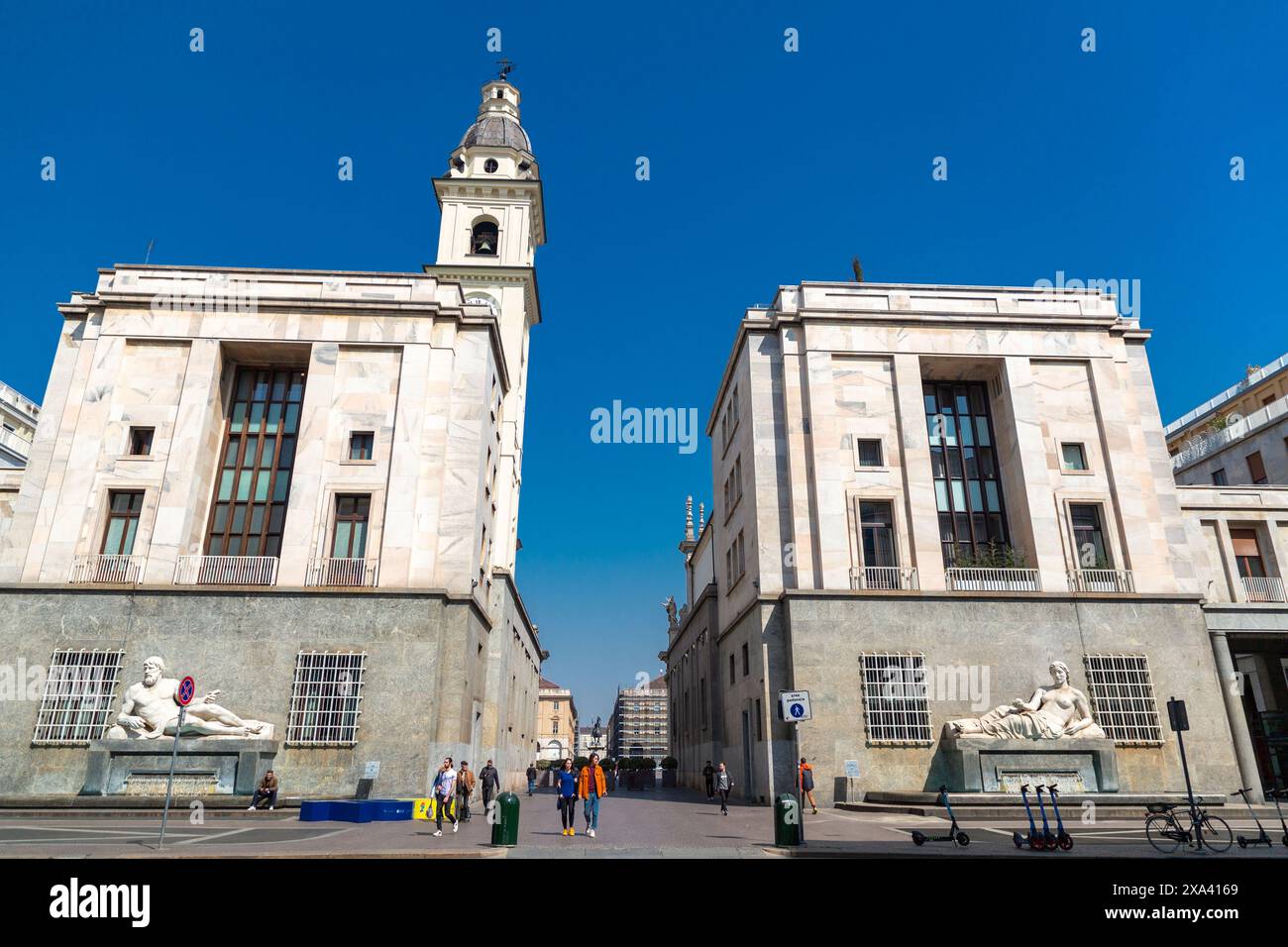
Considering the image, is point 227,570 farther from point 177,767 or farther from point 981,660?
point 981,660

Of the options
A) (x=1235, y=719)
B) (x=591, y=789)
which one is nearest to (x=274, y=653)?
(x=591, y=789)

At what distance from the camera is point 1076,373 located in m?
30.8

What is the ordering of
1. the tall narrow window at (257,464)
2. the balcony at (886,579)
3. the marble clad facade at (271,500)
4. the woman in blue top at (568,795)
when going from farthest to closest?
1. the tall narrow window at (257,464)
2. the balcony at (886,579)
3. the marble clad facade at (271,500)
4. the woman in blue top at (568,795)

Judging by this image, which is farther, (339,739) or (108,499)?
(108,499)

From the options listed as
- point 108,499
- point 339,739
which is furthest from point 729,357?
point 108,499

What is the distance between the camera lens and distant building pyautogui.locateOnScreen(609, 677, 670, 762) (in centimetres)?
16238

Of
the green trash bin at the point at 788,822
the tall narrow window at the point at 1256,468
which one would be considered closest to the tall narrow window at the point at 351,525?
the green trash bin at the point at 788,822

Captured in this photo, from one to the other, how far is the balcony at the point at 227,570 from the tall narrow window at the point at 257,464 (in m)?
1.12

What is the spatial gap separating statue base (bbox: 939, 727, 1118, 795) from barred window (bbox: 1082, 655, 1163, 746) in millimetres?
1912

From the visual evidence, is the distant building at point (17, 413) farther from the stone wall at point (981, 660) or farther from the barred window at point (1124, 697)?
the barred window at point (1124, 697)

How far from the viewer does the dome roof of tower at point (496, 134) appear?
165ft

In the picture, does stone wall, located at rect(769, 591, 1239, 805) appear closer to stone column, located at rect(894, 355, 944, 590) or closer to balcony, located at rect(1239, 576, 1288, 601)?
stone column, located at rect(894, 355, 944, 590)
